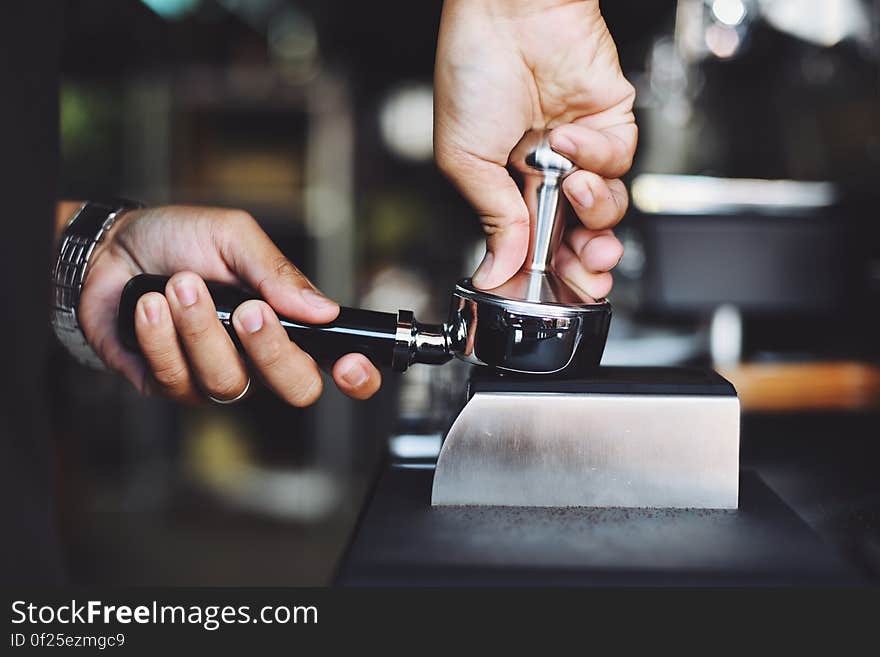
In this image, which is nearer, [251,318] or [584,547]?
[584,547]

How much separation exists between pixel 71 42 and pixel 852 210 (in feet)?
7.09

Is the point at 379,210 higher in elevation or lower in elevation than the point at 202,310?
higher

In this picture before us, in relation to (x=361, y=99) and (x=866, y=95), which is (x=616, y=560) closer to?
(x=866, y=95)

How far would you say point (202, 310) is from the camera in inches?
25.9

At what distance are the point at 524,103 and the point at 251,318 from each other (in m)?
0.29

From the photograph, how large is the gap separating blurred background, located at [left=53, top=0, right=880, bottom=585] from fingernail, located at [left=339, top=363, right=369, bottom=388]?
0.21 meters

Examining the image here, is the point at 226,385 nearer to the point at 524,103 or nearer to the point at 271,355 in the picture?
the point at 271,355

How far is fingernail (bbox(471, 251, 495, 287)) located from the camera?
601 mm

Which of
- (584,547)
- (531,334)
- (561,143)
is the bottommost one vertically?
(584,547)

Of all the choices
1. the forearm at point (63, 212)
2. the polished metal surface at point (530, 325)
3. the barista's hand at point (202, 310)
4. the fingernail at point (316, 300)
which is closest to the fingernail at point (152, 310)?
the barista's hand at point (202, 310)

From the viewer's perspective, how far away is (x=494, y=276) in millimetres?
607

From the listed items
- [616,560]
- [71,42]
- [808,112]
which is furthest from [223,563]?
[616,560]

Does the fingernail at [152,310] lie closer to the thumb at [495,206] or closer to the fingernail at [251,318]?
the fingernail at [251,318]

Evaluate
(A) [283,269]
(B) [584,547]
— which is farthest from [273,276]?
(B) [584,547]
